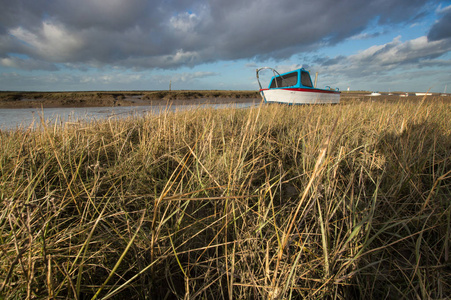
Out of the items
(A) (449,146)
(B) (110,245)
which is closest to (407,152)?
(A) (449,146)

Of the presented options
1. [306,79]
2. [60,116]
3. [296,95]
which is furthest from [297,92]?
[60,116]

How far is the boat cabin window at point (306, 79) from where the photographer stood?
360 inches

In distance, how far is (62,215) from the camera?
1.26 metres

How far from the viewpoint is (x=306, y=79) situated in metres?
9.45

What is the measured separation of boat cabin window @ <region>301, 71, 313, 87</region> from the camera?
9.14 metres

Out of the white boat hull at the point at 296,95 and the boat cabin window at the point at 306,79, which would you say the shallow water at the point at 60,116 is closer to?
the white boat hull at the point at 296,95

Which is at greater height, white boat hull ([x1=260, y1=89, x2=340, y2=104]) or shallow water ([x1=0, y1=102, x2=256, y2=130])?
white boat hull ([x1=260, y1=89, x2=340, y2=104])

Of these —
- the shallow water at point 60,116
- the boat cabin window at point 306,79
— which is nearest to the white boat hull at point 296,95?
the boat cabin window at point 306,79

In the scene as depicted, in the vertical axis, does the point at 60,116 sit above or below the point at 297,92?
below

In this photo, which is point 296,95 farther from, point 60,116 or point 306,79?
point 60,116

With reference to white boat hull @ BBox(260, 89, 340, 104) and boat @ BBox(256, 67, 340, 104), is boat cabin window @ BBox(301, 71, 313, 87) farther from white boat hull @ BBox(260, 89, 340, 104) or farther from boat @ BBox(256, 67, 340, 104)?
white boat hull @ BBox(260, 89, 340, 104)

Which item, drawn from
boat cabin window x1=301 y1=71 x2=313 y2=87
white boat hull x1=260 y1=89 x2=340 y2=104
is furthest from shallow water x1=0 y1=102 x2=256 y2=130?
boat cabin window x1=301 y1=71 x2=313 y2=87

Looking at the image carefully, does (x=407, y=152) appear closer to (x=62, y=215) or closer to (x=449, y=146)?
(x=449, y=146)

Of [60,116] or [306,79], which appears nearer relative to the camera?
[60,116]
